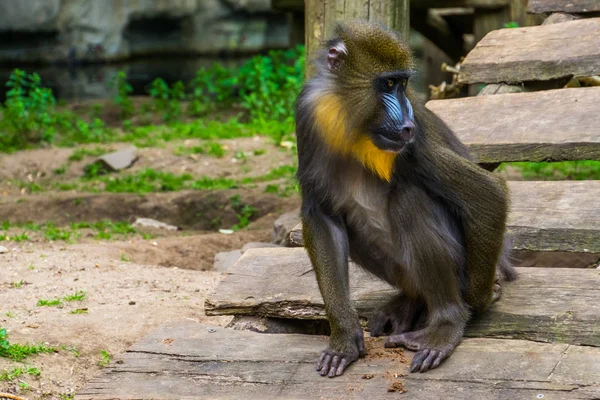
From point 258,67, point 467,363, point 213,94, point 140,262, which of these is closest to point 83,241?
point 140,262

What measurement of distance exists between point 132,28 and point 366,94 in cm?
1933

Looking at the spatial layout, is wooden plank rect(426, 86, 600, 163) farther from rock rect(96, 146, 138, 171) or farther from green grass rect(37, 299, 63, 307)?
rock rect(96, 146, 138, 171)

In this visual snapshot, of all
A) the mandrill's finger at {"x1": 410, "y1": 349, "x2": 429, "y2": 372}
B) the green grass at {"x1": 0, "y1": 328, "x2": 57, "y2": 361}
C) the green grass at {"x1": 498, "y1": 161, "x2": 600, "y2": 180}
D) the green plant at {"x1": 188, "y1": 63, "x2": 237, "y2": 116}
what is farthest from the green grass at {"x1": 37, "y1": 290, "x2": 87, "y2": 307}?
the green plant at {"x1": 188, "y1": 63, "x2": 237, "y2": 116}

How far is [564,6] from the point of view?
677 centimetres

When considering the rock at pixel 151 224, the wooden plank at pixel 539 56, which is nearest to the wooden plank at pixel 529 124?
the wooden plank at pixel 539 56

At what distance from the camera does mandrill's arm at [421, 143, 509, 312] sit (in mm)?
3749

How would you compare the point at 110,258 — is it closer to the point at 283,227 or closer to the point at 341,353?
the point at 283,227

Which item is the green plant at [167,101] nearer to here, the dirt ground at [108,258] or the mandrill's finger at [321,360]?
the dirt ground at [108,258]

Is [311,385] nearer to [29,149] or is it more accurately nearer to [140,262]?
[140,262]

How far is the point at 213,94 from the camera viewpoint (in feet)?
49.2

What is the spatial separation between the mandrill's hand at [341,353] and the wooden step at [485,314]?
0.41 metres

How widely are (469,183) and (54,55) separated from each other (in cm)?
1826

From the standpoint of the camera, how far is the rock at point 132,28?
2014cm

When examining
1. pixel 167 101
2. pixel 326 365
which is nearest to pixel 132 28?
pixel 167 101
